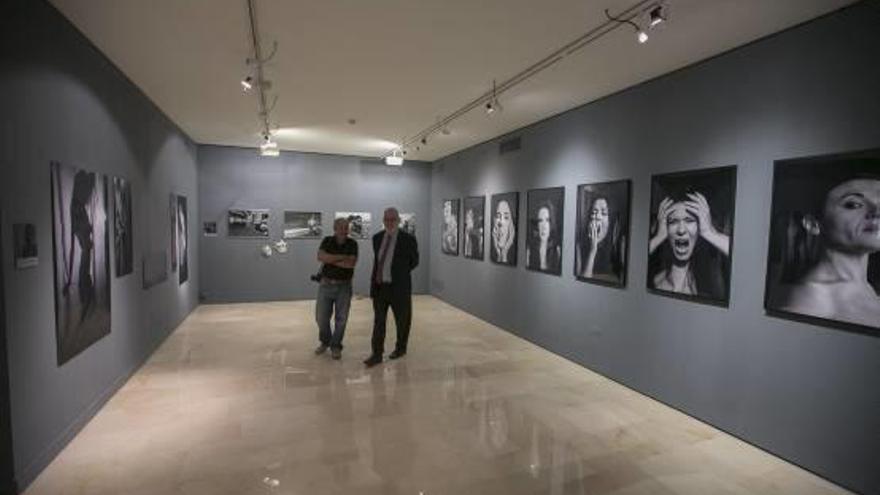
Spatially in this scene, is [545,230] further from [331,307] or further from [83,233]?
[83,233]

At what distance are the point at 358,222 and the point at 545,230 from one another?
5.28m

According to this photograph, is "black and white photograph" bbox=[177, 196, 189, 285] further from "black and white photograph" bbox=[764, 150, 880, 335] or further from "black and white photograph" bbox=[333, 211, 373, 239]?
"black and white photograph" bbox=[764, 150, 880, 335]

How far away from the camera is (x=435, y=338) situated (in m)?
7.00

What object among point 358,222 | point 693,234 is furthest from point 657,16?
point 358,222

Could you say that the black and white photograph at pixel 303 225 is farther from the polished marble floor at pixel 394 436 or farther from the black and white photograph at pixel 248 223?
the polished marble floor at pixel 394 436

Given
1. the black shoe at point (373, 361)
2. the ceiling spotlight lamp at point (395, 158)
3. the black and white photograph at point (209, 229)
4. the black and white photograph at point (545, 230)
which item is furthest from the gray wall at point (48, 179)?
the black and white photograph at point (545, 230)

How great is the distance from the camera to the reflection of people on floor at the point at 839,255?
9.78ft

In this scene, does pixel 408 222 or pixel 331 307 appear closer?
pixel 331 307

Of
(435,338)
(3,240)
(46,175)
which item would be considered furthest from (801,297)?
(46,175)

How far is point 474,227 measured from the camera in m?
8.75

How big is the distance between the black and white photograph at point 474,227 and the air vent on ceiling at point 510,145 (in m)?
1.00

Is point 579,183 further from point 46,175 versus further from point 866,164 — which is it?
point 46,175

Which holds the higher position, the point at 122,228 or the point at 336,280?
the point at 122,228

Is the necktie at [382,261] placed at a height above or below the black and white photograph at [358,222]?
below
